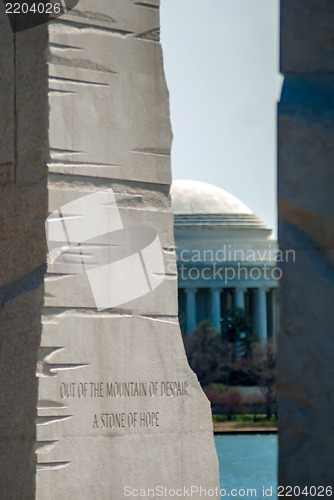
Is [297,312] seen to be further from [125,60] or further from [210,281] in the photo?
[210,281]

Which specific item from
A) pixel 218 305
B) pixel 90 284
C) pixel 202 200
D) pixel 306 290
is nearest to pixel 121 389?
pixel 90 284

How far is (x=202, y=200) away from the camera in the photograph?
4742 inches

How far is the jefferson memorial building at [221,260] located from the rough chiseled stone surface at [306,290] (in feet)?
336

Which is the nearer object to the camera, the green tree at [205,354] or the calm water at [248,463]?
the calm water at [248,463]

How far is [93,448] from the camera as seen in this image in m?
9.30

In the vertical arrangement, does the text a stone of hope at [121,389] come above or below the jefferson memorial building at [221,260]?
below

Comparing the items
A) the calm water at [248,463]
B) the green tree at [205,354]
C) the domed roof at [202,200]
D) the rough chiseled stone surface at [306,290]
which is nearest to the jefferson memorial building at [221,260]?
the domed roof at [202,200]

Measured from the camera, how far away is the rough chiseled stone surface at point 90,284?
9.05m

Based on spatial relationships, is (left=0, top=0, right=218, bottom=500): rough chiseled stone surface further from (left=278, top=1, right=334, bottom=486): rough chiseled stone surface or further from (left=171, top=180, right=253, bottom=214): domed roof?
(left=171, top=180, right=253, bottom=214): domed roof

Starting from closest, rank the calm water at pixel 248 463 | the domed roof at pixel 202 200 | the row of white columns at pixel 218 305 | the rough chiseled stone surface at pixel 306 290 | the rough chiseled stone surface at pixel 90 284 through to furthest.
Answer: the rough chiseled stone surface at pixel 306 290
the rough chiseled stone surface at pixel 90 284
the calm water at pixel 248 463
the row of white columns at pixel 218 305
the domed roof at pixel 202 200

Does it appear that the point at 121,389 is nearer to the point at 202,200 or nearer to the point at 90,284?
the point at 90,284

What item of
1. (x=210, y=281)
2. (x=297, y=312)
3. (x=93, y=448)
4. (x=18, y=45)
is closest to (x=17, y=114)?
(x=18, y=45)

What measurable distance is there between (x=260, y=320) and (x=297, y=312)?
108874 millimetres

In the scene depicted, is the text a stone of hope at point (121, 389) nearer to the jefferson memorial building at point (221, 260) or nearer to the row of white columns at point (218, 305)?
the jefferson memorial building at point (221, 260)
